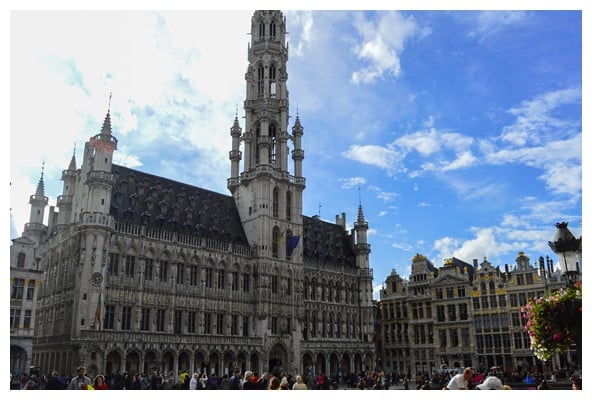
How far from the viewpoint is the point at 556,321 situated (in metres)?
16.9

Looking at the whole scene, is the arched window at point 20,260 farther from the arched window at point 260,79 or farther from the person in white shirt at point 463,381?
the person in white shirt at point 463,381

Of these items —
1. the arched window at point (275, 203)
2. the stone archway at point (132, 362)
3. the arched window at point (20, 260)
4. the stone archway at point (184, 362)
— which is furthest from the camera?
the arched window at point (275, 203)

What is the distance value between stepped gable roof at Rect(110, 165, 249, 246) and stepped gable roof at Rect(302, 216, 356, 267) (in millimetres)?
11369

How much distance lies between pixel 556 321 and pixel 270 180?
47519 mm

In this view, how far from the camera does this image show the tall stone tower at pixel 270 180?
5956 cm

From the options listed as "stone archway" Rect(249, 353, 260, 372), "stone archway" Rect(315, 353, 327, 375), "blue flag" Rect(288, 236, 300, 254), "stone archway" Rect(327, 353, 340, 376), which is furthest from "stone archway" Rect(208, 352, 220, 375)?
"stone archway" Rect(327, 353, 340, 376)

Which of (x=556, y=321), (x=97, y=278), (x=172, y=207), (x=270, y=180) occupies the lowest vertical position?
(x=556, y=321)

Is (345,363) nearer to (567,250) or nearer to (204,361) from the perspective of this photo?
(204,361)

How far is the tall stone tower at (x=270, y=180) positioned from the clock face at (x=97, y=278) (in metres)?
17.8

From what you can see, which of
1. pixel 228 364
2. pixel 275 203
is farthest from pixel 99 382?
pixel 275 203

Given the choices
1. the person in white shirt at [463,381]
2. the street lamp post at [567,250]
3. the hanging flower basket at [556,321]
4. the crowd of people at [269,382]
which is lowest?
the crowd of people at [269,382]

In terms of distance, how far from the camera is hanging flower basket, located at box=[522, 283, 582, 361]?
1628 centimetres

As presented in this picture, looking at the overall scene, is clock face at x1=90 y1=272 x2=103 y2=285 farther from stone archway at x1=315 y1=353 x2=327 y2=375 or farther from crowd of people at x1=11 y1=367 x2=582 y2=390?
stone archway at x1=315 y1=353 x2=327 y2=375

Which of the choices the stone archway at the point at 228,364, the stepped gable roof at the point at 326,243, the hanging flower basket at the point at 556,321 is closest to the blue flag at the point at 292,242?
the stepped gable roof at the point at 326,243
